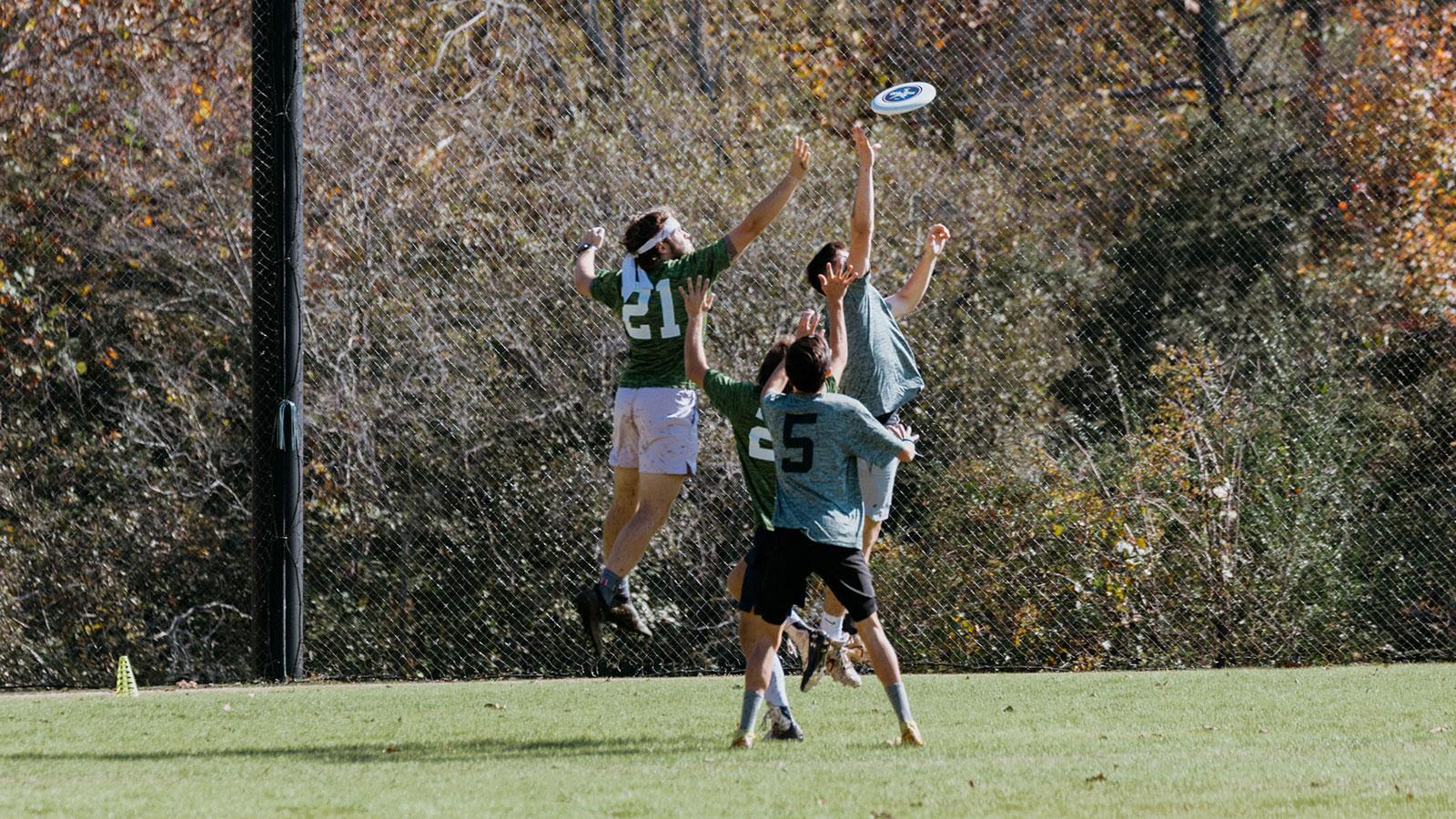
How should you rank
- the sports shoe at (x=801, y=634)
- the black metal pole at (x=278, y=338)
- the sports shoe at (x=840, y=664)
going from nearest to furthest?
the sports shoe at (x=801, y=634) < the sports shoe at (x=840, y=664) < the black metal pole at (x=278, y=338)

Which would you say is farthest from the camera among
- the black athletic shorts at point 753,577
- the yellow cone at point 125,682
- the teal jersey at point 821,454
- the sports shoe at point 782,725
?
the yellow cone at point 125,682

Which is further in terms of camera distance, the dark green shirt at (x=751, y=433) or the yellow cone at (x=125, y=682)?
the yellow cone at (x=125, y=682)

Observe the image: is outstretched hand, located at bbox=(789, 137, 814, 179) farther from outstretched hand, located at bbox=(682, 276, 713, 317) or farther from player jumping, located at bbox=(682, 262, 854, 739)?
outstretched hand, located at bbox=(682, 276, 713, 317)

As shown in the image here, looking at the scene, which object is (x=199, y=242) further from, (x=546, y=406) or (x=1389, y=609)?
(x=1389, y=609)

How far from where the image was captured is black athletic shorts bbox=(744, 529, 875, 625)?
5223 mm

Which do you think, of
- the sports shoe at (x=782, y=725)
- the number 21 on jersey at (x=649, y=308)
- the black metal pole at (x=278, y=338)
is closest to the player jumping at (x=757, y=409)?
the sports shoe at (x=782, y=725)

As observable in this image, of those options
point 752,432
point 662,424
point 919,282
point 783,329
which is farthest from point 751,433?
point 783,329

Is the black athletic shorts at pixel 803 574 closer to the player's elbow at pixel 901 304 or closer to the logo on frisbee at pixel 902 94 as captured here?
the player's elbow at pixel 901 304

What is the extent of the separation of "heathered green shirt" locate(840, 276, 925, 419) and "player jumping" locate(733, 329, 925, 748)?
3.54 ft

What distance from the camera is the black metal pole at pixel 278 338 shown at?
8.38 m

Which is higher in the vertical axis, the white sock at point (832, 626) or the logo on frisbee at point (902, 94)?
the logo on frisbee at point (902, 94)

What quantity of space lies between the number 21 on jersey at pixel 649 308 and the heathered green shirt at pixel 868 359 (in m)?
0.67

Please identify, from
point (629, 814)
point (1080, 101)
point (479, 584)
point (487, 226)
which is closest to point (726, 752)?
point (629, 814)

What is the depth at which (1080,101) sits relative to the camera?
8984 millimetres
